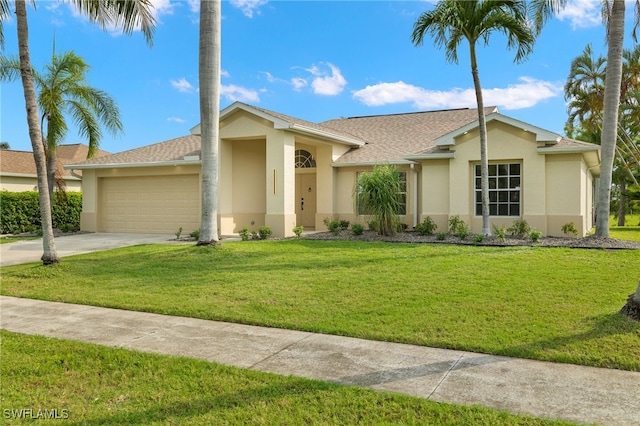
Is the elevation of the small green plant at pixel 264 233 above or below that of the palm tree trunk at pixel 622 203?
below

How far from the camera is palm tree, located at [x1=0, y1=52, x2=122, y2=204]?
19.0m

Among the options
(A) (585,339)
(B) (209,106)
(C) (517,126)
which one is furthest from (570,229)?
(B) (209,106)

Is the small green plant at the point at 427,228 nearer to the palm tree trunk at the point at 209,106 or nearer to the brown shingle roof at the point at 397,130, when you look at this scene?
the brown shingle roof at the point at 397,130

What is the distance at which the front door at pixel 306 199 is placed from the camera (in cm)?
2052

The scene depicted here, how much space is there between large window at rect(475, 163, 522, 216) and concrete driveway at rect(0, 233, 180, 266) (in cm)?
1091

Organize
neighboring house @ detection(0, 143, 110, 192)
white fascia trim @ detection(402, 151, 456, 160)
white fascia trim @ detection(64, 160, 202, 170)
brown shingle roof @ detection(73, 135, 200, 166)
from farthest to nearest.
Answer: neighboring house @ detection(0, 143, 110, 192), brown shingle roof @ detection(73, 135, 200, 166), white fascia trim @ detection(64, 160, 202, 170), white fascia trim @ detection(402, 151, 456, 160)

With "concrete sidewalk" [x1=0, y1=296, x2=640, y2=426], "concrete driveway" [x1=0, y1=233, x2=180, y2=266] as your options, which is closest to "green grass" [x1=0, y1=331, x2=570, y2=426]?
"concrete sidewalk" [x1=0, y1=296, x2=640, y2=426]

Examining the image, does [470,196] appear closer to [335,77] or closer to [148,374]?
[335,77]

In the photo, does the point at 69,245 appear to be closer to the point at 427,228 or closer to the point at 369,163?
the point at 369,163

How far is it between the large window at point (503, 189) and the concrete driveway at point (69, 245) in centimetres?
1091

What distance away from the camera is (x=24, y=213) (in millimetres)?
22047

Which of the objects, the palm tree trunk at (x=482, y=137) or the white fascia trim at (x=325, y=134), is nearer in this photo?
the palm tree trunk at (x=482, y=137)

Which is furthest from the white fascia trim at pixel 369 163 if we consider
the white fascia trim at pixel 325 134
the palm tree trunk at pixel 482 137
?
the palm tree trunk at pixel 482 137

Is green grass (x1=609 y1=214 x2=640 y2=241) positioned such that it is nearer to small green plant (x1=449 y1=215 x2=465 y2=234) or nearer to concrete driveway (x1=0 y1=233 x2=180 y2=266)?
small green plant (x1=449 y1=215 x2=465 y2=234)
